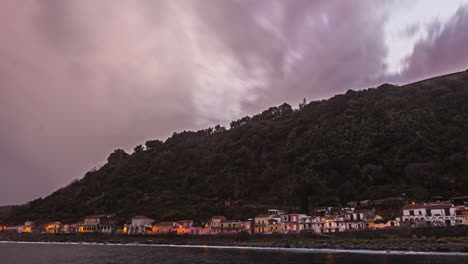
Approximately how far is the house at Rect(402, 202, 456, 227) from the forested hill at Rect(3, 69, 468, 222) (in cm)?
1680

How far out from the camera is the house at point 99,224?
355ft

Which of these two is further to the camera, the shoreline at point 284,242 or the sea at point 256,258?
the shoreline at point 284,242

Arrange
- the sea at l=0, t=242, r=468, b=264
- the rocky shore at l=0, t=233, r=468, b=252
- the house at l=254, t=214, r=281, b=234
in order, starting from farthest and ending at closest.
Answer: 1. the house at l=254, t=214, r=281, b=234
2. the rocky shore at l=0, t=233, r=468, b=252
3. the sea at l=0, t=242, r=468, b=264

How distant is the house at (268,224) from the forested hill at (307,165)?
13.7 m

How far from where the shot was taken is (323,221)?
3007 inches

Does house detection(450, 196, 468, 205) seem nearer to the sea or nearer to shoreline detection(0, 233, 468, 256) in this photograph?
shoreline detection(0, 233, 468, 256)

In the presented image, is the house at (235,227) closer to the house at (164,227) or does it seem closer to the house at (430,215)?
the house at (164,227)

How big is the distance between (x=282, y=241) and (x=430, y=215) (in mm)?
28104

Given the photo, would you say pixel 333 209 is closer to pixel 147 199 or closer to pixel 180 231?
pixel 180 231

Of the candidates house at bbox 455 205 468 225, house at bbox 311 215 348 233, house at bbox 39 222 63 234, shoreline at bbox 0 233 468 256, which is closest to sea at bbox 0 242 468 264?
shoreline at bbox 0 233 468 256

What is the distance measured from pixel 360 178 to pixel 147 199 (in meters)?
74.6

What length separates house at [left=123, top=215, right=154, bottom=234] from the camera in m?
99.4

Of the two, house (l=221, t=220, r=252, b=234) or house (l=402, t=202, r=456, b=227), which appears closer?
house (l=402, t=202, r=456, b=227)

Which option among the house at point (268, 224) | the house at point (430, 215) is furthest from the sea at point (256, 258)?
the house at point (268, 224)
